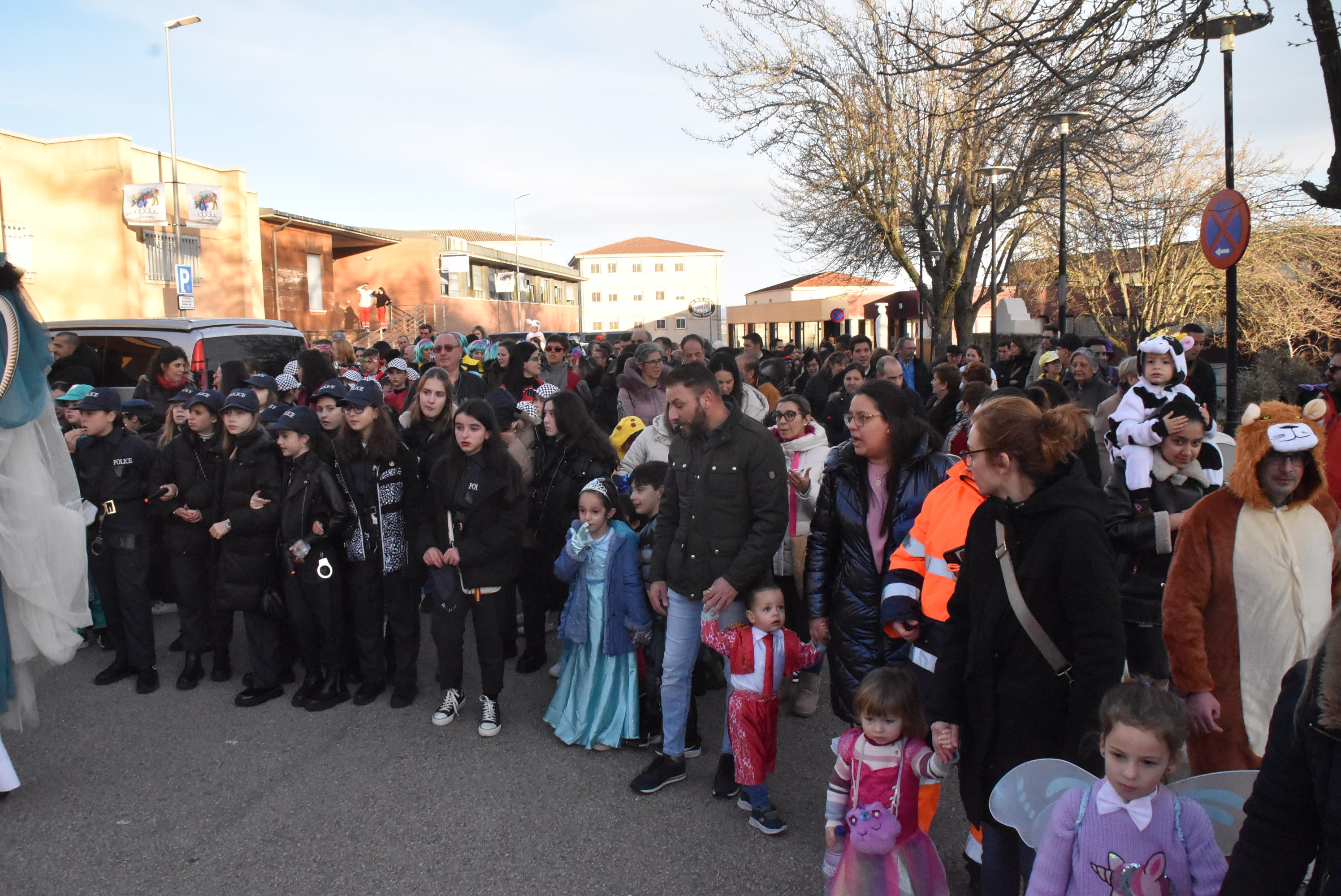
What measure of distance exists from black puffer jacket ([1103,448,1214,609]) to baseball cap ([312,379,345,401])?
13.9ft

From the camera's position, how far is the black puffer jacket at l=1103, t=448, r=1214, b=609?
158 inches

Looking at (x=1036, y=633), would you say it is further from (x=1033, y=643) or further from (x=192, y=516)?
(x=192, y=516)

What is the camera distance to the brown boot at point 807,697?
5219 millimetres

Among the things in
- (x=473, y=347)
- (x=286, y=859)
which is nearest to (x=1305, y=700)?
(x=286, y=859)

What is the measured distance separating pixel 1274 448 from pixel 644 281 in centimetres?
10607

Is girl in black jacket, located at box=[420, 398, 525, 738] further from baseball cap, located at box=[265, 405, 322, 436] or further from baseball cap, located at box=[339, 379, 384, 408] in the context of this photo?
baseball cap, located at box=[265, 405, 322, 436]

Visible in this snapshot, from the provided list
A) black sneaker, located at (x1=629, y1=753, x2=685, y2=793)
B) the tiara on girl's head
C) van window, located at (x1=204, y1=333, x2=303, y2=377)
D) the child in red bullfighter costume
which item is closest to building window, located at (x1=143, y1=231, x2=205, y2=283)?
van window, located at (x1=204, y1=333, x2=303, y2=377)

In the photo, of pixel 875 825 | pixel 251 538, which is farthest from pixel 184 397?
pixel 875 825

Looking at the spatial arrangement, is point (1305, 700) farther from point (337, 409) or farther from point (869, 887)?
point (337, 409)

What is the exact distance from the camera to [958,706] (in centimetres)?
286

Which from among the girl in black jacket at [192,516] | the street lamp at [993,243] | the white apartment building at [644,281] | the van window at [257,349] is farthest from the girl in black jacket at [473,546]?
the white apartment building at [644,281]

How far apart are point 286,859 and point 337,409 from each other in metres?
2.67

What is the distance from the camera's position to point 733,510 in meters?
4.14

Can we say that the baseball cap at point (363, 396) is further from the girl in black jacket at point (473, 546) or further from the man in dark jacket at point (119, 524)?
the man in dark jacket at point (119, 524)
